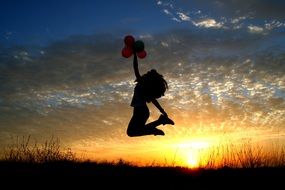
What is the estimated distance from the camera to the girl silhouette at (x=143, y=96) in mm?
7812

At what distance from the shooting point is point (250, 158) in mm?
10180

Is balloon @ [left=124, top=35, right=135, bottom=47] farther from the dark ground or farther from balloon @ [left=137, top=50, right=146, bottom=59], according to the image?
the dark ground

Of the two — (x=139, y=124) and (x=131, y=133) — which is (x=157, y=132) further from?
(x=131, y=133)

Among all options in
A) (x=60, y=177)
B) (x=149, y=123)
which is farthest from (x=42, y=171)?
(x=149, y=123)

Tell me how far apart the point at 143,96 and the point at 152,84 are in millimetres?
347

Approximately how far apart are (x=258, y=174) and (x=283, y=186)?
131 cm

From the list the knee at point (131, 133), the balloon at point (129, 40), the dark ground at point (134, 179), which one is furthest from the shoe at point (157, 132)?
the balloon at point (129, 40)

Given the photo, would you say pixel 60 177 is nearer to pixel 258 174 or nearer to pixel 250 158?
pixel 258 174

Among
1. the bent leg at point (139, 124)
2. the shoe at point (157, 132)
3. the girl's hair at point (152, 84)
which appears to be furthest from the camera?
the shoe at point (157, 132)

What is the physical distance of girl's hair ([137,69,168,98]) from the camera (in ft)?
25.6

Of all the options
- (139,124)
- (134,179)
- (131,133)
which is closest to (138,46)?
(139,124)

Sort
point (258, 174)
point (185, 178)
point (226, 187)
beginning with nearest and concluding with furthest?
point (226, 187), point (185, 178), point (258, 174)

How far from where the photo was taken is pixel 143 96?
7.93 metres

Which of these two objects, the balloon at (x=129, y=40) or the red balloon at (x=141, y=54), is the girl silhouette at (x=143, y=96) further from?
the balloon at (x=129, y=40)
